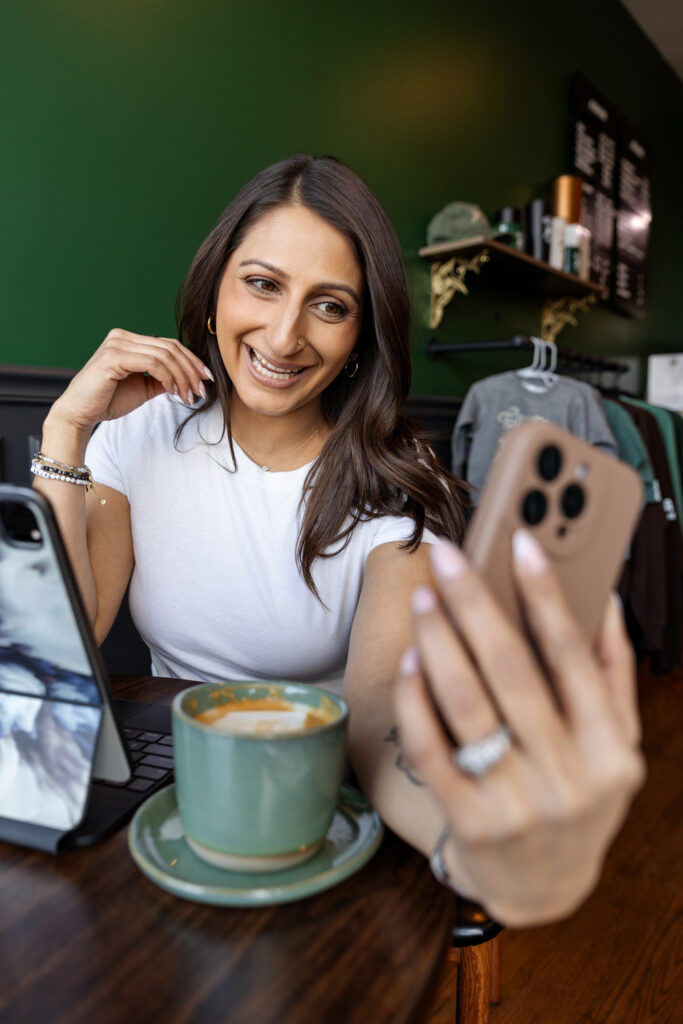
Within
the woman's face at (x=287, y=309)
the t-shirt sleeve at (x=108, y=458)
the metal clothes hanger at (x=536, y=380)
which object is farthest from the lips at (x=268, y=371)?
the metal clothes hanger at (x=536, y=380)

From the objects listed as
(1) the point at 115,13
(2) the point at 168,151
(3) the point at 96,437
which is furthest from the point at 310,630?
(1) the point at 115,13

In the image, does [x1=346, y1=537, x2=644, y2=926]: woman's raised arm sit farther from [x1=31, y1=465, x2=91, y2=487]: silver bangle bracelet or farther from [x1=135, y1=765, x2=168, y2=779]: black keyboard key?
[x1=31, y1=465, x2=91, y2=487]: silver bangle bracelet

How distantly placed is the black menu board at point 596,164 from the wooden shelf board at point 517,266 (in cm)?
38

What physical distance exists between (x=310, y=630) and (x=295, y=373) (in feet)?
1.37

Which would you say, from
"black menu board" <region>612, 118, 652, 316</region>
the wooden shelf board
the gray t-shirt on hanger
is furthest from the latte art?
"black menu board" <region>612, 118, 652, 316</region>

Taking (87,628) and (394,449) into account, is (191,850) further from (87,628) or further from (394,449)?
(394,449)

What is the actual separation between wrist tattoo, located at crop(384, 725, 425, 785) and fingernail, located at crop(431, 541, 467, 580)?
0.25 metres

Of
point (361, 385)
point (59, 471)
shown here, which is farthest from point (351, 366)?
point (59, 471)

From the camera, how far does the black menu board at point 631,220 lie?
418 cm

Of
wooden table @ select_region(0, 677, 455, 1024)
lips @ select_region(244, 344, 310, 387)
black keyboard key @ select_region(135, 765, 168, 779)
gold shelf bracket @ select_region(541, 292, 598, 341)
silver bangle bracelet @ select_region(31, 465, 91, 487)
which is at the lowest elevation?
wooden table @ select_region(0, 677, 455, 1024)

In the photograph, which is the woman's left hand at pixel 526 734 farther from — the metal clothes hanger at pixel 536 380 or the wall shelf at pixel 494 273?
the wall shelf at pixel 494 273

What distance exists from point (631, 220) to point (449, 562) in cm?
456

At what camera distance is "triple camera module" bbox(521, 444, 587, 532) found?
43 cm

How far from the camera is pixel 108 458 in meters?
1.30
